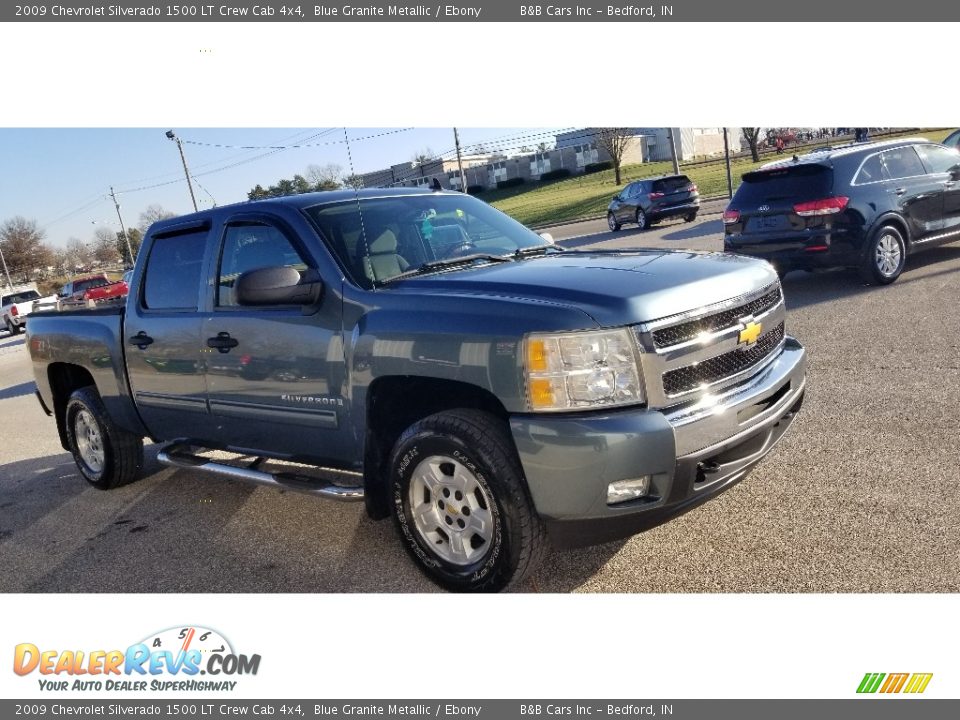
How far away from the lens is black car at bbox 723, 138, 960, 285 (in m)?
9.10

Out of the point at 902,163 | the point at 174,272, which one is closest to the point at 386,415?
the point at 174,272

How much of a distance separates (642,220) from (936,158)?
14.1m

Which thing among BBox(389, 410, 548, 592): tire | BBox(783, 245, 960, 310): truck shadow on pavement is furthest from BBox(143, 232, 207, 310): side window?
BBox(783, 245, 960, 310): truck shadow on pavement

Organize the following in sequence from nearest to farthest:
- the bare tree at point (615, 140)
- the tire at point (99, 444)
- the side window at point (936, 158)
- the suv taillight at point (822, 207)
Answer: the tire at point (99, 444) < the suv taillight at point (822, 207) < the side window at point (936, 158) < the bare tree at point (615, 140)

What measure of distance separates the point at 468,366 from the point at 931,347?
496 centimetres

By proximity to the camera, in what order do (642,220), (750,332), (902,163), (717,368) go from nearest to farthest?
(717,368) < (750,332) < (902,163) < (642,220)

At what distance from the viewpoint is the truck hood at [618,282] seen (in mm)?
3189

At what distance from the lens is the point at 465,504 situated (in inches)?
137

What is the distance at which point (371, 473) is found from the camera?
3824mm

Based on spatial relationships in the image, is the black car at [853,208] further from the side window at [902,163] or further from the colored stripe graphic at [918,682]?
the colored stripe graphic at [918,682]

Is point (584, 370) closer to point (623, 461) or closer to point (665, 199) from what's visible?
point (623, 461)

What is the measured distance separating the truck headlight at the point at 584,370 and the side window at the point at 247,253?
1.79m

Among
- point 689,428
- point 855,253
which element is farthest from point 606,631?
point 855,253

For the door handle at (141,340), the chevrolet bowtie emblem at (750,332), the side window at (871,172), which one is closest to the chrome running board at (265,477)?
the door handle at (141,340)
